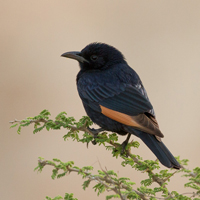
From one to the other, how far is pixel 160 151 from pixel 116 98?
773mm

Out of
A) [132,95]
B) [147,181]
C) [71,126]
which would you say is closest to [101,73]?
[132,95]

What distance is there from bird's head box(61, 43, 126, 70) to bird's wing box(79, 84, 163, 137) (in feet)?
1.41

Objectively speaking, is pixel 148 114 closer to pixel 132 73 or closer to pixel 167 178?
pixel 132 73

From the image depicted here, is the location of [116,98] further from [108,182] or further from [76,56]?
[108,182]

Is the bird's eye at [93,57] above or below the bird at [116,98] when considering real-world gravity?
above

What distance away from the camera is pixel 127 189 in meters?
1.60

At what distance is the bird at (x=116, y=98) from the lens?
2.59m

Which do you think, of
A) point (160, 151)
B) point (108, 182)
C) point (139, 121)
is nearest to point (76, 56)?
point (139, 121)

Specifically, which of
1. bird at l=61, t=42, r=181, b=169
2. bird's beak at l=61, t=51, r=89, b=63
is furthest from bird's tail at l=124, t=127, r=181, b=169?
bird's beak at l=61, t=51, r=89, b=63

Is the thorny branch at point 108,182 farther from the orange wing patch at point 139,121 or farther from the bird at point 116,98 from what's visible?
the orange wing patch at point 139,121

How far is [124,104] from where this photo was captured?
2898 mm

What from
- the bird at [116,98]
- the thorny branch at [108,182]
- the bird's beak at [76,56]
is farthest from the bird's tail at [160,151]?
the bird's beak at [76,56]

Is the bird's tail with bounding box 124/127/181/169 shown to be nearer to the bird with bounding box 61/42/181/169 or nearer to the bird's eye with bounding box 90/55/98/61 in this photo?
the bird with bounding box 61/42/181/169

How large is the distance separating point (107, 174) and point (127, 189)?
0.13 m
